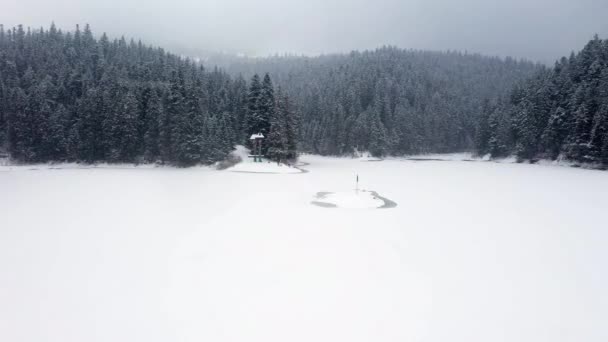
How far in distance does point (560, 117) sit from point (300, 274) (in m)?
74.9

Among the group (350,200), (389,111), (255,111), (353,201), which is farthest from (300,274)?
(389,111)

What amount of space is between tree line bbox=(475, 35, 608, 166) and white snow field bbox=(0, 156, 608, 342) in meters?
45.8

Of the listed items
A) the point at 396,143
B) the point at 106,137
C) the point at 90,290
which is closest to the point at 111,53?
the point at 106,137

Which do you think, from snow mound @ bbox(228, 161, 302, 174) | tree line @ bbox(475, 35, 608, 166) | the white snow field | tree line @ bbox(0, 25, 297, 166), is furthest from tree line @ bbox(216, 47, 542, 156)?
the white snow field

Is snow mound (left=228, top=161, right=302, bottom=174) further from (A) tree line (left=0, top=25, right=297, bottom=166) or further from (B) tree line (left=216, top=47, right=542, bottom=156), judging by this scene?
(B) tree line (left=216, top=47, right=542, bottom=156)

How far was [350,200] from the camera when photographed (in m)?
27.6

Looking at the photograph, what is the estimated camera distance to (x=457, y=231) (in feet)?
60.8

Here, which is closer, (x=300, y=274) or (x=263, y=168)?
(x=300, y=274)

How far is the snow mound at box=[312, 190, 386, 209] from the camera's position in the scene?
85.9 feet

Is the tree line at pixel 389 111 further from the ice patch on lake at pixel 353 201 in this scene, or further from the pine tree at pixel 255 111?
the ice patch on lake at pixel 353 201

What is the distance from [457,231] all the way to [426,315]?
10.1 meters

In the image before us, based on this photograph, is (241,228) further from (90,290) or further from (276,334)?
(276,334)

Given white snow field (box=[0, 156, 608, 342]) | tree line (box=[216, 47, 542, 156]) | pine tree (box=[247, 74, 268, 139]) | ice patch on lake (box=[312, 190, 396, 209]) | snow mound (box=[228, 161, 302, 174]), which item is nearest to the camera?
white snow field (box=[0, 156, 608, 342])

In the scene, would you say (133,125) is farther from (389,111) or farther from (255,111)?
(389,111)
